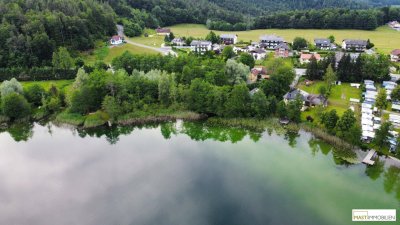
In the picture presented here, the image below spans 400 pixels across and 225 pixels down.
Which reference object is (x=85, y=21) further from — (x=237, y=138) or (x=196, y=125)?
(x=237, y=138)

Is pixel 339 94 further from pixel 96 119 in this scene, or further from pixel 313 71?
pixel 96 119

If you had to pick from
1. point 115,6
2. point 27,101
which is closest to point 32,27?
point 27,101

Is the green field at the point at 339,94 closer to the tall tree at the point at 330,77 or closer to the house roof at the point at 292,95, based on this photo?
the tall tree at the point at 330,77

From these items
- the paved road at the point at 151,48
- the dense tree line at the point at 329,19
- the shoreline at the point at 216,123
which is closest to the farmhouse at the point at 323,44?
the dense tree line at the point at 329,19

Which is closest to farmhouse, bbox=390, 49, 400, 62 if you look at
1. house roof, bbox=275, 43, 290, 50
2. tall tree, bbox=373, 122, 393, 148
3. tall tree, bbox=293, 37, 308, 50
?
tall tree, bbox=293, 37, 308, 50

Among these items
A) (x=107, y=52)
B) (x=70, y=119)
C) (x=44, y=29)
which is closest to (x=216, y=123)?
(x=70, y=119)
